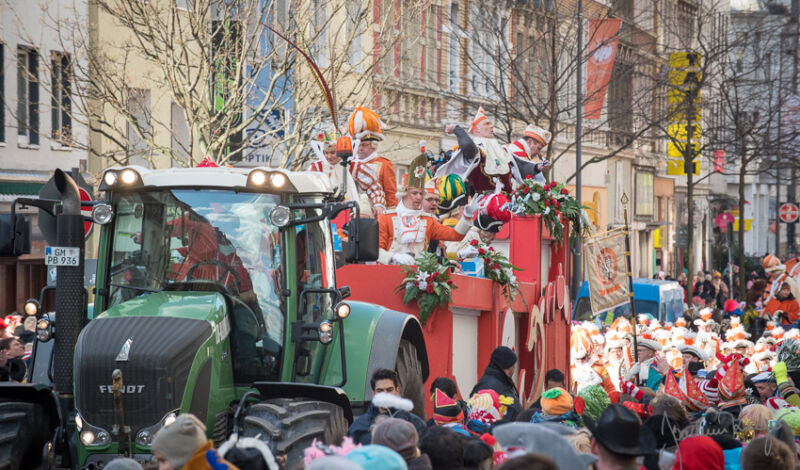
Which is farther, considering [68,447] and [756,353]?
[756,353]

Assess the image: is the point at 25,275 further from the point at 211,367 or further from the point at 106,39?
the point at 211,367

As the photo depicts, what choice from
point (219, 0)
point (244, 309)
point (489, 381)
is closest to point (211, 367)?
point (244, 309)

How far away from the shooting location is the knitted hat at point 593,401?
9.45m

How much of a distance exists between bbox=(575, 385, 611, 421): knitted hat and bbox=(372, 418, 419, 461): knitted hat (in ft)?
10.3

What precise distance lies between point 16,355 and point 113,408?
13.6ft

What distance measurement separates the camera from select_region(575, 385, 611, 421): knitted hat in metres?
9.45

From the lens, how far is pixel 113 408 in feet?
26.8

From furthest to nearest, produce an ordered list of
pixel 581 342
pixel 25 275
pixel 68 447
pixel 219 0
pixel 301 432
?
pixel 25 275 → pixel 219 0 → pixel 581 342 → pixel 68 447 → pixel 301 432

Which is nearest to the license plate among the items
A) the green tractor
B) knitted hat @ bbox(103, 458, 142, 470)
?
the green tractor

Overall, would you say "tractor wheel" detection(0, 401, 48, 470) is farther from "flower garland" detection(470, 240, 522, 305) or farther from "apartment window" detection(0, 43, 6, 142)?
"apartment window" detection(0, 43, 6, 142)

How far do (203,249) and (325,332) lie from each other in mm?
963

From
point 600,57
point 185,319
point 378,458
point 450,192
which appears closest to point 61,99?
point 600,57

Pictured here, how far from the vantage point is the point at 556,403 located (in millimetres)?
9570

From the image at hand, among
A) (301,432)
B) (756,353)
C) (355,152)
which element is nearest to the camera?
(301,432)
